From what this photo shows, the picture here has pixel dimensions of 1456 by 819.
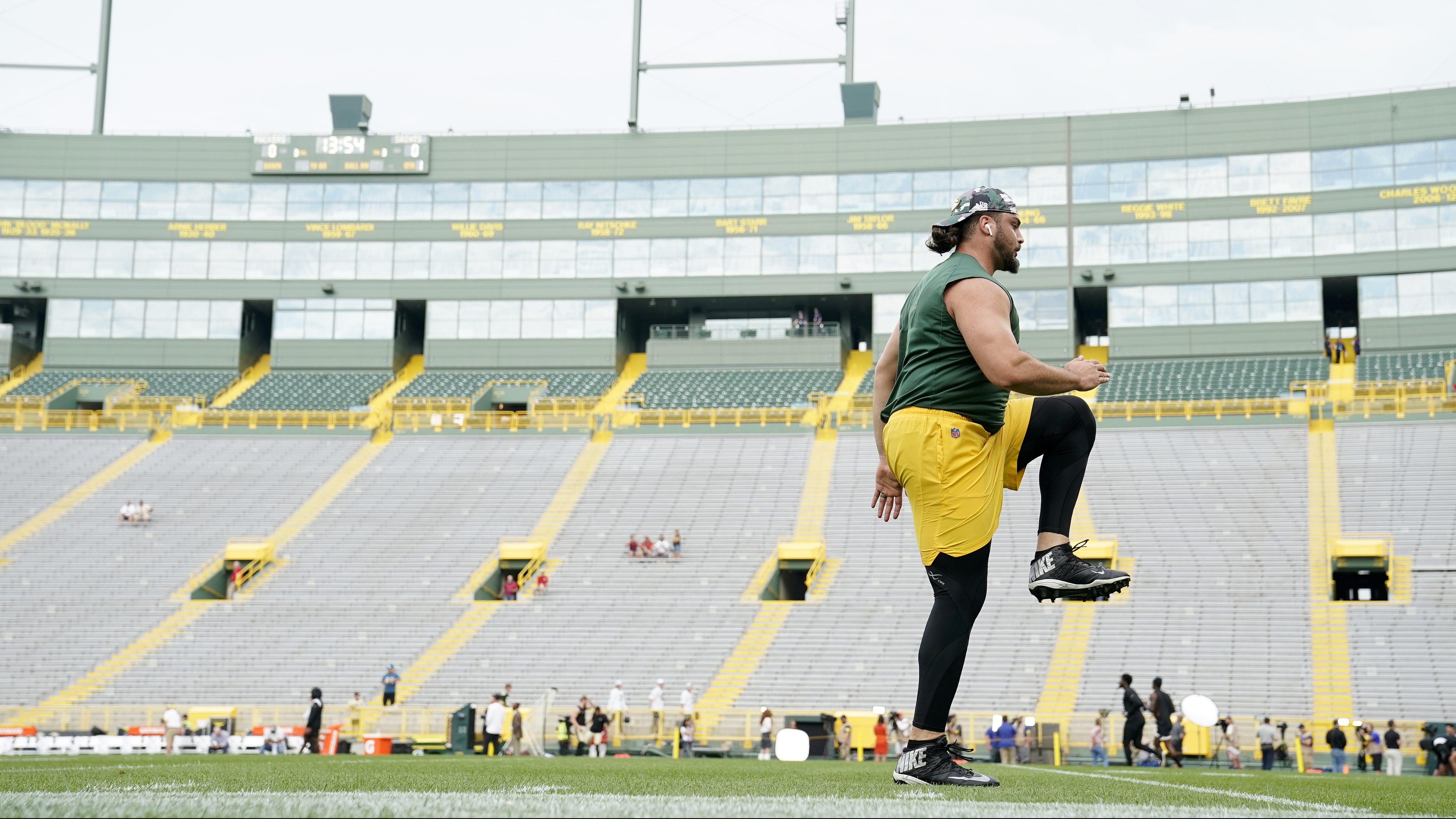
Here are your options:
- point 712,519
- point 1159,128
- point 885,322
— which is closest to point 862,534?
point 712,519

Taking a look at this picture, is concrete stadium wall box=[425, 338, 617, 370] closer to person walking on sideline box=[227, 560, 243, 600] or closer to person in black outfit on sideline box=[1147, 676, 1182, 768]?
person walking on sideline box=[227, 560, 243, 600]

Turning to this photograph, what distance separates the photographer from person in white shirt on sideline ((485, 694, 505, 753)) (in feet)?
79.3

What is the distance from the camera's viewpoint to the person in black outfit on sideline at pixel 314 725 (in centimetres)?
2330

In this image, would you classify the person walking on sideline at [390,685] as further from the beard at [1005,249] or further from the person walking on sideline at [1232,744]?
the beard at [1005,249]

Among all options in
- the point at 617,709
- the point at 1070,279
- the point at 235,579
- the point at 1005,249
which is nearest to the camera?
the point at 1005,249

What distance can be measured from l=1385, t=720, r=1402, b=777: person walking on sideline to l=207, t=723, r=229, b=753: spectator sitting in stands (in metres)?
20.9

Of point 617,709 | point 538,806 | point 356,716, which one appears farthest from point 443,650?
point 538,806

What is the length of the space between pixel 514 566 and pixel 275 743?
442 inches

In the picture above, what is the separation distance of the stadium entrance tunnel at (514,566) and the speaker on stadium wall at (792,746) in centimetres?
1396

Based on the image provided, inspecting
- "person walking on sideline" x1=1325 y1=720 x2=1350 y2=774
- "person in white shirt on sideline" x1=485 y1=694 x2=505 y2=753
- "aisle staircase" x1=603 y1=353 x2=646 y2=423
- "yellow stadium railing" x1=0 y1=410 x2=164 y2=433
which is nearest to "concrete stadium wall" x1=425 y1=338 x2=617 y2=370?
"aisle staircase" x1=603 y1=353 x2=646 y2=423

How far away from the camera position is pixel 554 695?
2903 cm

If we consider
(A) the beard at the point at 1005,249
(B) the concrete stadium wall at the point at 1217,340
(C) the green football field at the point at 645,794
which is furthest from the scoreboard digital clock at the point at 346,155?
(A) the beard at the point at 1005,249

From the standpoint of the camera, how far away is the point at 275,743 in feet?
82.4

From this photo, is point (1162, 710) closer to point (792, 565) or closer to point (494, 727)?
point (494, 727)
